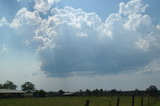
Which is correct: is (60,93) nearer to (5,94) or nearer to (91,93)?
(91,93)

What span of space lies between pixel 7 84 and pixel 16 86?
728 cm

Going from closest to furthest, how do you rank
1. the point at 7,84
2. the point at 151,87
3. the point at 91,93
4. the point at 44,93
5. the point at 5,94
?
the point at 5,94
the point at 44,93
the point at 91,93
the point at 151,87
the point at 7,84

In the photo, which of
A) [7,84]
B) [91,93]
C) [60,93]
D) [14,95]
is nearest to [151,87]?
[91,93]

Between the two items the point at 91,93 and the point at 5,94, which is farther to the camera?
the point at 91,93

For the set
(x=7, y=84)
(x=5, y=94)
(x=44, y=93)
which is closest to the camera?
(x=5, y=94)

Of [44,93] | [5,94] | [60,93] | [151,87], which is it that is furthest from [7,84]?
[151,87]

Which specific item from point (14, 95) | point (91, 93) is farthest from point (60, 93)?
point (14, 95)

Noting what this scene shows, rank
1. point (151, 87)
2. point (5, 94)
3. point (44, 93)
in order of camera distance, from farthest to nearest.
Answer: point (151, 87) < point (44, 93) < point (5, 94)

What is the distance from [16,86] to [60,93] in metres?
37.0

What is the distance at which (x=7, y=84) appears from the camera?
170375 mm

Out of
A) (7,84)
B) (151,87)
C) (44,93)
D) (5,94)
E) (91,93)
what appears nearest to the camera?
(5,94)

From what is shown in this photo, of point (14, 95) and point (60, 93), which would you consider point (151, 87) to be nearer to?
point (60, 93)

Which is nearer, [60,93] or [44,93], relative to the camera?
[44,93]

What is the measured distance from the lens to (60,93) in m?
155
